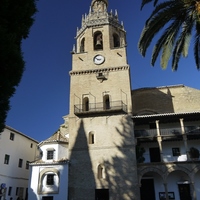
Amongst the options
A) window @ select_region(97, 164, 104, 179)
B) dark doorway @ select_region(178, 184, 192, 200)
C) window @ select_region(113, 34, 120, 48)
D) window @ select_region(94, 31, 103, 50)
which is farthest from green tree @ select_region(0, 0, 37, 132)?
window @ select_region(113, 34, 120, 48)

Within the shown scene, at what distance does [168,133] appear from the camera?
21.7 meters

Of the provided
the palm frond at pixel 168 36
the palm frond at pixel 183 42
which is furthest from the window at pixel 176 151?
the palm frond at pixel 168 36

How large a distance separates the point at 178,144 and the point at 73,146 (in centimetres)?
1078

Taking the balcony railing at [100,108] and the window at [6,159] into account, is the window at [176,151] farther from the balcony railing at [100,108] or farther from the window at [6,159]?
the window at [6,159]

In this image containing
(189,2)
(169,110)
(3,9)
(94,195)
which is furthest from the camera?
(169,110)

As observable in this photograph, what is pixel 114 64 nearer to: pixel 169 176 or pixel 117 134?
pixel 117 134

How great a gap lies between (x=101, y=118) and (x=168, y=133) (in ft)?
22.5

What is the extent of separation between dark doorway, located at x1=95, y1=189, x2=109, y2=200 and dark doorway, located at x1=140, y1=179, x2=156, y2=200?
12.3 ft

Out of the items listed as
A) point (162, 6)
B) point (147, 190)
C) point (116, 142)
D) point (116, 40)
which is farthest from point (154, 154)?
point (162, 6)

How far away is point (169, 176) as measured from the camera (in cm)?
2119

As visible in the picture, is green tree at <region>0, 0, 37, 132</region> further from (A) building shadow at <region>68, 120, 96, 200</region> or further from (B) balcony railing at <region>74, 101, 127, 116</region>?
(B) balcony railing at <region>74, 101, 127, 116</region>

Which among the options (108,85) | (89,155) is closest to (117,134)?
(89,155)

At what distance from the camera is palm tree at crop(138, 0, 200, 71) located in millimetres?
9820

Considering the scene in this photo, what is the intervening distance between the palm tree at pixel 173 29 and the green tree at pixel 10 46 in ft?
20.3
